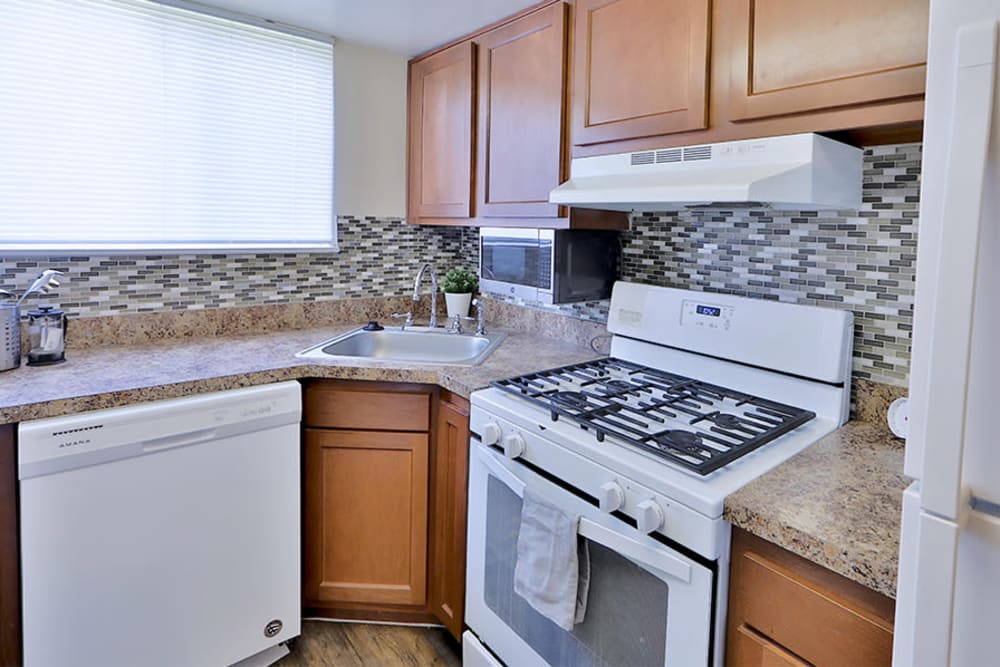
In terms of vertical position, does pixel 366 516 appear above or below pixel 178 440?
below

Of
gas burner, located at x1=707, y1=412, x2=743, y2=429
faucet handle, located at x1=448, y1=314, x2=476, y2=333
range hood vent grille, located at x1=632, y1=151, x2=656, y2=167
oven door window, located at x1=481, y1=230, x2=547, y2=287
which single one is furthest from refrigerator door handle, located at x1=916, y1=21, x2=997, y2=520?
faucet handle, located at x1=448, y1=314, x2=476, y2=333

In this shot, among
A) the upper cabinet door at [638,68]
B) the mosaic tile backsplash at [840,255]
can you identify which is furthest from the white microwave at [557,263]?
the upper cabinet door at [638,68]

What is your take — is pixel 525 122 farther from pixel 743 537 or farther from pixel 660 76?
pixel 743 537

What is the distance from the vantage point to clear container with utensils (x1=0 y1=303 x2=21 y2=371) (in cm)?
169

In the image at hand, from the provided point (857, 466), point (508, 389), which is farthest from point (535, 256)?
point (857, 466)

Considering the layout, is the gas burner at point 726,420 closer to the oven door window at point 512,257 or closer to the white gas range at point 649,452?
the white gas range at point 649,452

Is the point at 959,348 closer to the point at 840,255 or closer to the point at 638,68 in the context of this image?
the point at 840,255

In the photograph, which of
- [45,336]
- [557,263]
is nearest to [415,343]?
[557,263]

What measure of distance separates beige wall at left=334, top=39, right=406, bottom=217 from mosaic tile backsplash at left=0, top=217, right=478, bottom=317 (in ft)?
0.34

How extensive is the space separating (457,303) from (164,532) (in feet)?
4.75

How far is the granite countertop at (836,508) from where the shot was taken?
2.95ft

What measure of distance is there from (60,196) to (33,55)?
0.44 meters

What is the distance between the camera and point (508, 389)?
1.64 metres

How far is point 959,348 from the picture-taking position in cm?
62
